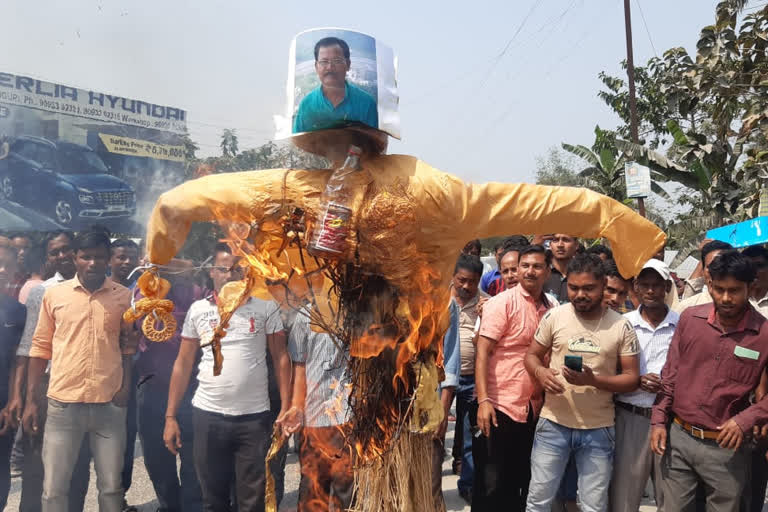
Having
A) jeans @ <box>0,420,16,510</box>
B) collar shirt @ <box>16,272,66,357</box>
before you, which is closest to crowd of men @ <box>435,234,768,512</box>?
collar shirt @ <box>16,272,66,357</box>

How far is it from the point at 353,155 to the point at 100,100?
11846 mm

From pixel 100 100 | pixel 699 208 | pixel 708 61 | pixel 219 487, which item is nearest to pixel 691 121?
pixel 699 208

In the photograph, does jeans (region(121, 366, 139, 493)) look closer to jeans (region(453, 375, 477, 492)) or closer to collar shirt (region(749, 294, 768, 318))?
jeans (region(453, 375, 477, 492))

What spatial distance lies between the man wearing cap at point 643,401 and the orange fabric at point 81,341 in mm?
3531

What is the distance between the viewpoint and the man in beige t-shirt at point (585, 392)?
417 cm

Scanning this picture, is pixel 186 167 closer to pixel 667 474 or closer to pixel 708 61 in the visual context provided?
pixel 708 61

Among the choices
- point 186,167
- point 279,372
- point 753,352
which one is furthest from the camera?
point 186,167

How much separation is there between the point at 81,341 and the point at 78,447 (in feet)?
2.40

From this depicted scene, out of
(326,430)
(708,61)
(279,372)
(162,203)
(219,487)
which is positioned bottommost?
(219,487)

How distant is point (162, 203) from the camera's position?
2.68 meters

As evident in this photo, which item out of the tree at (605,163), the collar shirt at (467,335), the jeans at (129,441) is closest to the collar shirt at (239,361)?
the jeans at (129,441)

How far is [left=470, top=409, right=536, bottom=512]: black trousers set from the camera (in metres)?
4.59

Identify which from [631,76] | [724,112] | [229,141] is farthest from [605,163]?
[229,141]

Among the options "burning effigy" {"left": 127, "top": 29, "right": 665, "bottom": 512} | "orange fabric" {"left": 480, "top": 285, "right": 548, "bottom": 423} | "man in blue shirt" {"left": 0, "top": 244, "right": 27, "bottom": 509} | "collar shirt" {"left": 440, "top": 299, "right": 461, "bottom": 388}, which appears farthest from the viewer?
"man in blue shirt" {"left": 0, "top": 244, "right": 27, "bottom": 509}
